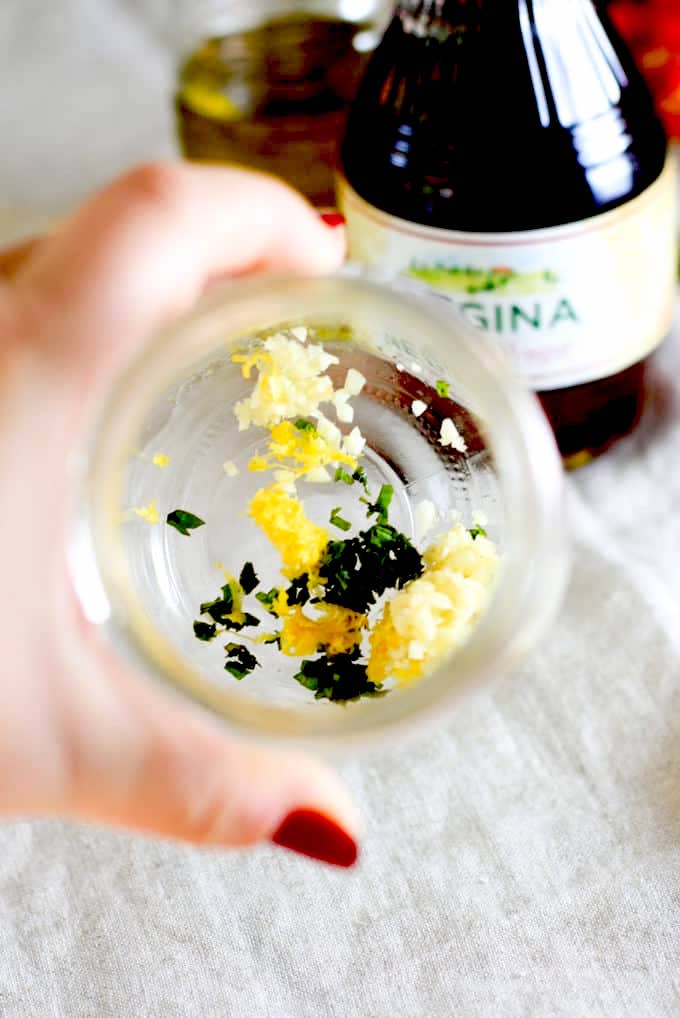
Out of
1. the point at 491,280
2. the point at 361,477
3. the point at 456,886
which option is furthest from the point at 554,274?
the point at 456,886

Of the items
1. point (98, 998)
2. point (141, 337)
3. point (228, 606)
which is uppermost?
point (141, 337)

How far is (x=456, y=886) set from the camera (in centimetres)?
45

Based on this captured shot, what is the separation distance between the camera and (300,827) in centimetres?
39

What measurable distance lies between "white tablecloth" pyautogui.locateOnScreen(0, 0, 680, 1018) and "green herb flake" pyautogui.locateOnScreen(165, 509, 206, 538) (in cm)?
13

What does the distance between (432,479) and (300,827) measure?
0.42 ft

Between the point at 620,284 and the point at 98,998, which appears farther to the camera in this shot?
the point at 620,284

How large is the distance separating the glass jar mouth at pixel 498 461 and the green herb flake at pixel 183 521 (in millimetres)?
68

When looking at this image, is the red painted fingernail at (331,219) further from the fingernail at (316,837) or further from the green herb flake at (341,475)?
the fingernail at (316,837)

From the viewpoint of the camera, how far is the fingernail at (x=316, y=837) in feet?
1.26

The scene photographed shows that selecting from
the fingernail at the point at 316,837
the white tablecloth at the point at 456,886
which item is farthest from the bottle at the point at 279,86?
the fingernail at the point at 316,837

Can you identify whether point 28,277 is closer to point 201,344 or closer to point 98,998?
point 201,344

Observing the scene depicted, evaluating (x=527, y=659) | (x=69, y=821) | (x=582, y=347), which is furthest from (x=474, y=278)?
(x=69, y=821)

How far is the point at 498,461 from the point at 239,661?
0.38 feet

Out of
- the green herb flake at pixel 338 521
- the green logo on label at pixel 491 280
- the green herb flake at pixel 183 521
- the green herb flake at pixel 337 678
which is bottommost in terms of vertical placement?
the green herb flake at pixel 337 678
